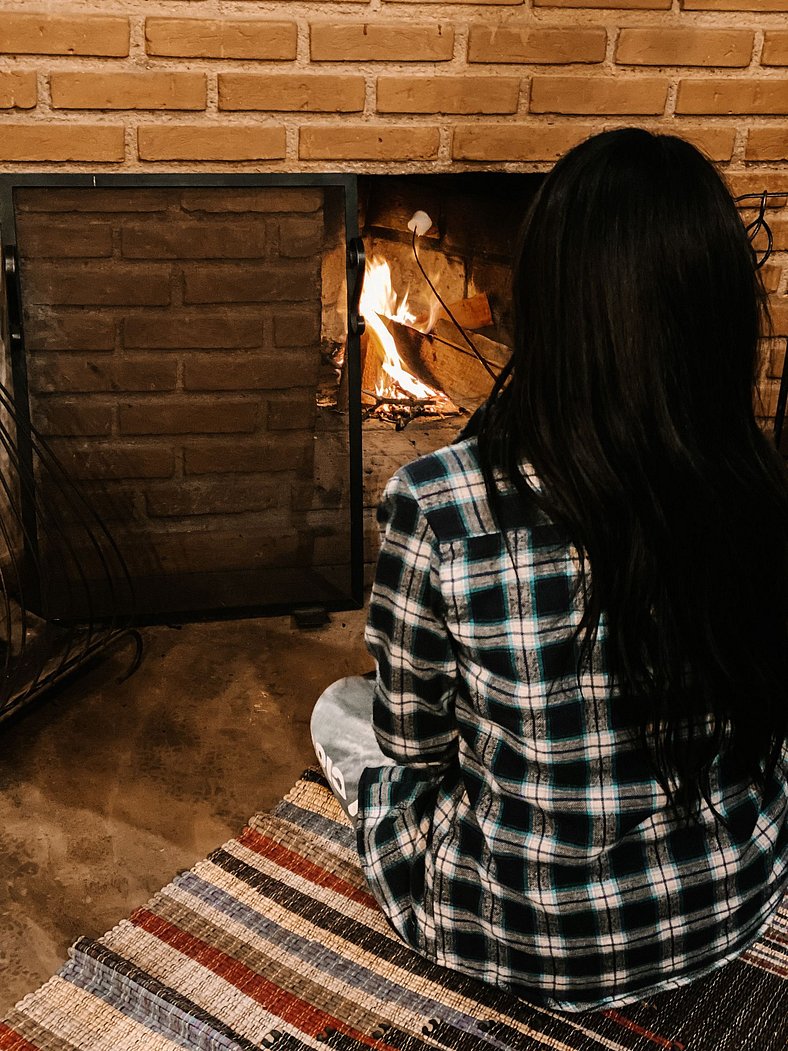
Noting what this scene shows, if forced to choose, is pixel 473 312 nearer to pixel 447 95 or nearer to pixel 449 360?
pixel 449 360

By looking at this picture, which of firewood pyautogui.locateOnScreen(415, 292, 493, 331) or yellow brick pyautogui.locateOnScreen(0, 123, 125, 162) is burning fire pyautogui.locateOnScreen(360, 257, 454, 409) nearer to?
firewood pyautogui.locateOnScreen(415, 292, 493, 331)

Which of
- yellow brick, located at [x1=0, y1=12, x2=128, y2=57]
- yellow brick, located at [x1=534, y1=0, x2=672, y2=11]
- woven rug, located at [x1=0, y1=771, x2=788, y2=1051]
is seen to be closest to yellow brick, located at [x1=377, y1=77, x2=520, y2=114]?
yellow brick, located at [x1=534, y1=0, x2=672, y2=11]

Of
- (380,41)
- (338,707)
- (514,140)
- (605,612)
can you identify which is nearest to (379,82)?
(380,41)

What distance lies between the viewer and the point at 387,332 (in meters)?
2.79

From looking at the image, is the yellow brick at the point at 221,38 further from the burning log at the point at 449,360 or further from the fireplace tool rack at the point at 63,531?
the burning log at the point at 449,360

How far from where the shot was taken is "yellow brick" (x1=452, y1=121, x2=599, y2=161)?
7.16ft

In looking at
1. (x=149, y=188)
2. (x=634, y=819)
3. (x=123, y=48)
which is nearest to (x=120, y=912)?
(x=634, y=819)

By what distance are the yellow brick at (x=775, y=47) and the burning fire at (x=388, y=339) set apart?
944mm

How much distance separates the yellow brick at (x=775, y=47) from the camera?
7.28 ft

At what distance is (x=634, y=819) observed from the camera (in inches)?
44.5

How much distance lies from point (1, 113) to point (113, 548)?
84cm

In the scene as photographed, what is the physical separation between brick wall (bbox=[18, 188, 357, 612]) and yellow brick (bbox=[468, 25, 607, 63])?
421 mm

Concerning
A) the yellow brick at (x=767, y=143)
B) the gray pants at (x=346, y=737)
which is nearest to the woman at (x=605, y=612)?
the gray pants at (x=346, y=737)

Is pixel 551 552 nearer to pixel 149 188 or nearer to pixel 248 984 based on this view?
pixel 248 984
